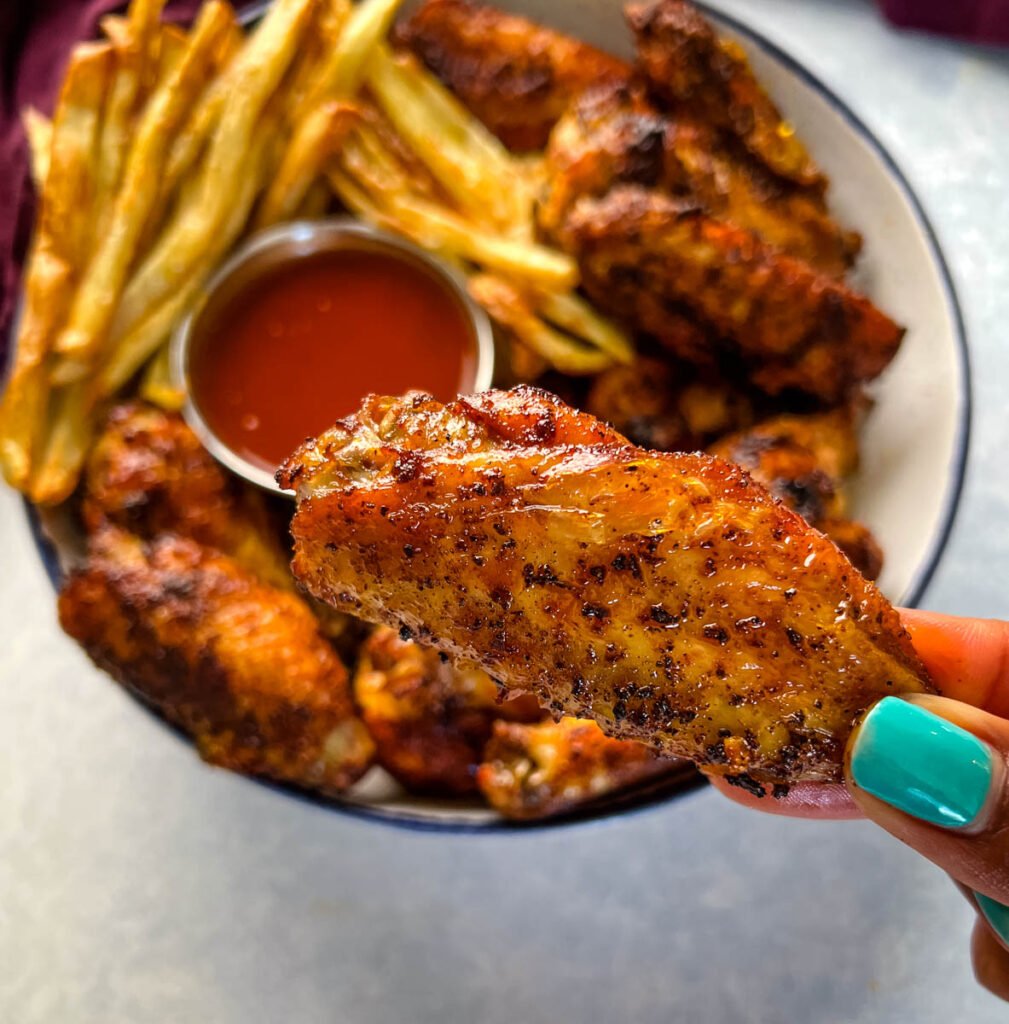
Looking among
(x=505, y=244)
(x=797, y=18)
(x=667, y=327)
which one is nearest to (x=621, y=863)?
(x=667, y=327)

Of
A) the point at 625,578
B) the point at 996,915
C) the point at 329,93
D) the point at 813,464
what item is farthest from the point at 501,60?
the point at 996,915

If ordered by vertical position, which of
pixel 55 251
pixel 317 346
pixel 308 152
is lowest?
pixel 317 346

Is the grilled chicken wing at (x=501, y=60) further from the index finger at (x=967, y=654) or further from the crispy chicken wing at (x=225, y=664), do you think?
the index finger at (x=967, y=654)

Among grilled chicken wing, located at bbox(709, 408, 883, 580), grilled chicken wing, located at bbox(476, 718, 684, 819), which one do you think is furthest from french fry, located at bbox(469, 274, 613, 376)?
grilled chicken wing, located at bbox(476, 718, 684, 819)

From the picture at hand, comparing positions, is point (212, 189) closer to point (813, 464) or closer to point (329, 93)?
point (329, 93)

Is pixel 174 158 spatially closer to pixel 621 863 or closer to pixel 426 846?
pixel 426 846

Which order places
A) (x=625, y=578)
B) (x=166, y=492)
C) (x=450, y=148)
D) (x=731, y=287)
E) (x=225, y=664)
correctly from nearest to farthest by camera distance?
(x=625, y=578) < (x=225, y=664) < (x=731, y=287) < (x=166, y=492) < (x=450, y=148)
